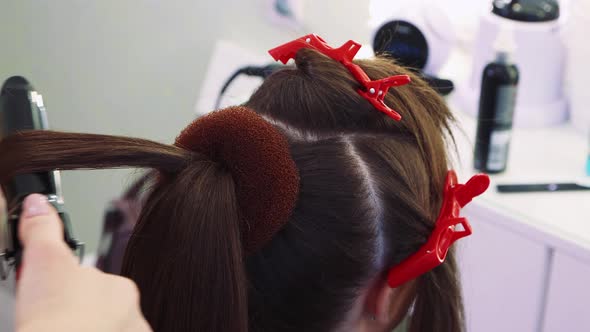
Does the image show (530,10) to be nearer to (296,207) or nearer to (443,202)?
(443,202)

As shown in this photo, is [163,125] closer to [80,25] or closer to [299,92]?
[80,25]

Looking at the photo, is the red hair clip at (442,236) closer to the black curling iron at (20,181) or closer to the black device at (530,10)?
the black curling iron at (20,181)

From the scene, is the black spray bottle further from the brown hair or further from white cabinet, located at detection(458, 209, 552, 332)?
the brown hair

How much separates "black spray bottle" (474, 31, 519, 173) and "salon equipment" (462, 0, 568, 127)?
9 cm

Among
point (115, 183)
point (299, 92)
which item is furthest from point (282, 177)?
point (115, 183)

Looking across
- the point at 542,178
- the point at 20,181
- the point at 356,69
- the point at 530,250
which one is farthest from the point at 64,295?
the point at 542,178

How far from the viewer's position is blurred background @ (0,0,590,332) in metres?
1.27

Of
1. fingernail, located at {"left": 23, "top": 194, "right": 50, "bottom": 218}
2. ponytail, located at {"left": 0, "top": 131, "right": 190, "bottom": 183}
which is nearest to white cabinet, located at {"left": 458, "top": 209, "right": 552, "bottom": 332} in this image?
ponytail, located at {"left": 0, "top": 131, "right": 190, "bottom": 183}

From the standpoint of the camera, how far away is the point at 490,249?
1305mm

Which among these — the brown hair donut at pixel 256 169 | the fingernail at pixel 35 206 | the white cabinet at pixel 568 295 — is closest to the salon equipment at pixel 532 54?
the white cabinet at pixel 568 295

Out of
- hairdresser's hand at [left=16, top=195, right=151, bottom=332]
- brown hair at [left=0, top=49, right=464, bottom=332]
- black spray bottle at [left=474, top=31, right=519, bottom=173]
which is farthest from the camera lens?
black spray bottle at [left=474, top=31, right=519, bottom=173]

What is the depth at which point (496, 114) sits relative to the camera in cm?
133

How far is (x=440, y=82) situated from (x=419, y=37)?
0.60 ft

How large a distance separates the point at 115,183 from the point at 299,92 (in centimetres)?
155
